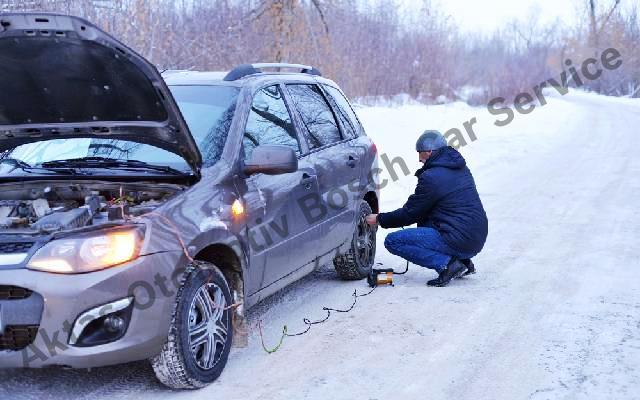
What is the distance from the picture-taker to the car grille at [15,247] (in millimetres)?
3695

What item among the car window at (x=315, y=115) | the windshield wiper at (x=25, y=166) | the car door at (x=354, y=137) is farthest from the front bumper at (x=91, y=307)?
the car door at (x=354, y=137)

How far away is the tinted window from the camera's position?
4793mm

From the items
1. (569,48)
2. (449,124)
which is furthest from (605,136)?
(569,48)

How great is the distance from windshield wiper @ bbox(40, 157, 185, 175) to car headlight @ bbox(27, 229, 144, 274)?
0.77 m

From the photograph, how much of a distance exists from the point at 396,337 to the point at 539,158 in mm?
11784

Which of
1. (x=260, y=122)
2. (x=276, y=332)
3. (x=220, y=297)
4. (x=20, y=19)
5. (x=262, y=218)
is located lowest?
(x=276, y=332)

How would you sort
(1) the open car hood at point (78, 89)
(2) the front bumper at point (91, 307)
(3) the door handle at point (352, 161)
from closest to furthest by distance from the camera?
1. (2) the front bumper at point (91, 307)
2. (1) the open car hood at point (78, 89)
3. (3) the door handle at point (352, 161)

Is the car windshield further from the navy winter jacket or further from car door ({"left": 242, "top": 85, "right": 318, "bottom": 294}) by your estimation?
the navy winter jacket

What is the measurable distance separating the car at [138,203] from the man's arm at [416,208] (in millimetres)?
1057

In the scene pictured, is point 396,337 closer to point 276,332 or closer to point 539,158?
point 276,332

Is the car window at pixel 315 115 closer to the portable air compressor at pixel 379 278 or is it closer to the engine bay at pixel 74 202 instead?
the portable air compressor at pixel 379 278

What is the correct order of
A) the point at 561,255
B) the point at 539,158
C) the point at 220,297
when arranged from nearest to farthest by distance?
the point at 220,297 < the point at 561,255 < the point at 539,158

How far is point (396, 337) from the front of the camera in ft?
17.0

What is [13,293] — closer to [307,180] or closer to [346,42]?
[307,180]
